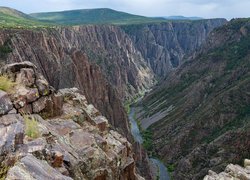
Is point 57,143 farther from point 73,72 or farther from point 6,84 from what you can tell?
point 73,72

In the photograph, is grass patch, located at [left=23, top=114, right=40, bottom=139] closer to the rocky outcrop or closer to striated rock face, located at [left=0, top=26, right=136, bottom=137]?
the rocky outcrop

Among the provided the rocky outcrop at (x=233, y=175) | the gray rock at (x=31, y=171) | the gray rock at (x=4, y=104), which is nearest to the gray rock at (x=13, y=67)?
the gray rock at (x=4, y=104)

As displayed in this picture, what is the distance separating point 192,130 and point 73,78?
4904 centimetres

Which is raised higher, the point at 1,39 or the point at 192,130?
the point at 1,39


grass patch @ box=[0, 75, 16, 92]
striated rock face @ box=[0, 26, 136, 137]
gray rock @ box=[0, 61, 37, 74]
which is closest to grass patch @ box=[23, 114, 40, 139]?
grass patch @ box=[0, 75, 16, 92]

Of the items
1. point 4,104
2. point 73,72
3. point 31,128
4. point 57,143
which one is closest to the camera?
point 31,128

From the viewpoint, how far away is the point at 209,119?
137125 millimetres

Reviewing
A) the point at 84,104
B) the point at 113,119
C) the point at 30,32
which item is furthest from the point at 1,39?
the point at 84,104

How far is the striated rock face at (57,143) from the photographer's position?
19.6m

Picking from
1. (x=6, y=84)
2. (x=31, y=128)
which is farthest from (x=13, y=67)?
(x=31, y=128)

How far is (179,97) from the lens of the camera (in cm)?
19212

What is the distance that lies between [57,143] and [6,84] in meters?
6.10

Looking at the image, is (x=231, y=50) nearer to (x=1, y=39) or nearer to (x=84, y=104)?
(x=1, y=39)

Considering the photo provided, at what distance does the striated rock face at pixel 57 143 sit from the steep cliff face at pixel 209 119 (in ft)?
205
